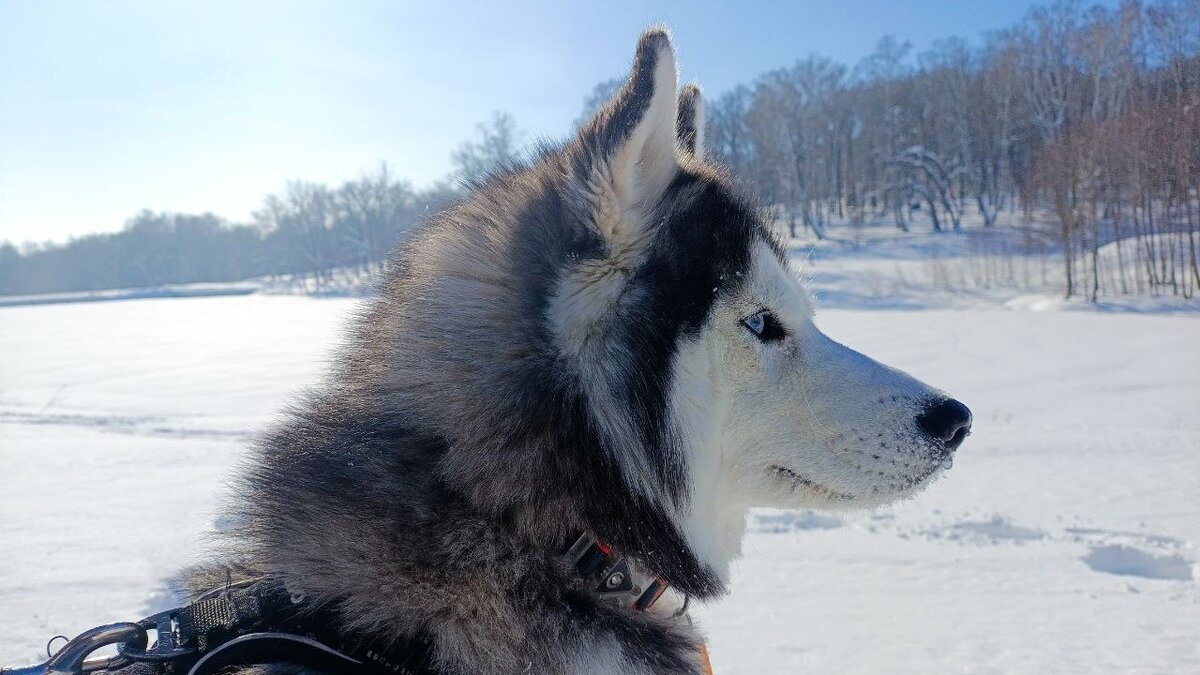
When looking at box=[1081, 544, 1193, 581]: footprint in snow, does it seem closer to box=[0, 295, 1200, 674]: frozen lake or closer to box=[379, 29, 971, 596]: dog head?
box=[0, 295, 1200, 674]: frozen lake

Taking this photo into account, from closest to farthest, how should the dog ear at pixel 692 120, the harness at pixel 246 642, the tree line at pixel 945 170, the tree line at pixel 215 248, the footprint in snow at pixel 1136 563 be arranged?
1. the harness at pixel 246 642
2. the dog ear at pixel 692 120
3. the footprint in snow at pixel 1136 563
4. the tree line at pixel 945 170
5. the tree line at pixel 215 248

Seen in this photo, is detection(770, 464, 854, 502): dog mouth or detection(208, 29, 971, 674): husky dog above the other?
detection(208, 29, 971, 674): husky dog

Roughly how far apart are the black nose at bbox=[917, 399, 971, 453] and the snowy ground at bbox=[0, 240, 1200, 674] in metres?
1.66

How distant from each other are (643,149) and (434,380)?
777mm

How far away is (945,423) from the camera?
1.87 metres

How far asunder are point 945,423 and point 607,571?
39.9 inches

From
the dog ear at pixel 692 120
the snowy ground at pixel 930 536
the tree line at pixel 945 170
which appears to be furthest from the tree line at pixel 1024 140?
the dog ear at pixel 692 120

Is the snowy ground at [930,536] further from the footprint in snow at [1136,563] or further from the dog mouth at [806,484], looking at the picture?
the dog mouth at [806,484]

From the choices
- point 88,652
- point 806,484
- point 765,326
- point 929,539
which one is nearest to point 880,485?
point 806,484

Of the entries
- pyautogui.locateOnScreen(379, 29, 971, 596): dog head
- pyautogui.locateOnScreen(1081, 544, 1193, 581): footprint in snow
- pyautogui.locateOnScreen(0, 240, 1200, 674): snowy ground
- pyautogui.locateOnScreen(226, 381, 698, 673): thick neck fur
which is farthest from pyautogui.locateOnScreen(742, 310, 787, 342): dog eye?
pyautogui.locateOnScreen(1081, 544, 1193, 581): footprint in snow

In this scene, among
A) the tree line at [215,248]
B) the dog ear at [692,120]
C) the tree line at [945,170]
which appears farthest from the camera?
the tree line at [215,248]

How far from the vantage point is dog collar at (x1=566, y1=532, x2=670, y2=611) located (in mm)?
1641

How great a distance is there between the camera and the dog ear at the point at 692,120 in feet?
7.96

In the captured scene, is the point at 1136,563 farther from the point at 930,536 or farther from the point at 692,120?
the point at 692,120
